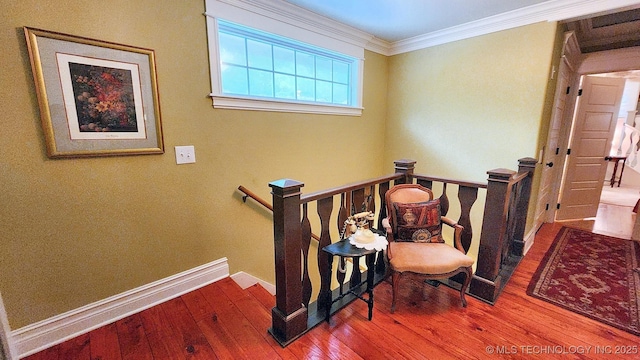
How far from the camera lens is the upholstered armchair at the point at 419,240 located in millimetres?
1670

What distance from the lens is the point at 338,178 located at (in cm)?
319

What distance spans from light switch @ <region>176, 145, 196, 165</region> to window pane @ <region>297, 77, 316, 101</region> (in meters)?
1.24

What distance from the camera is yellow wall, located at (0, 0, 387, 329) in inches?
54.9

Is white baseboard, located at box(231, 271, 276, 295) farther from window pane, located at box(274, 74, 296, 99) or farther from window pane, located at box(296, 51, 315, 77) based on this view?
window pane, located at box(296, 51, 315, 77)

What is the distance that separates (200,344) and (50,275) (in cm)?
99

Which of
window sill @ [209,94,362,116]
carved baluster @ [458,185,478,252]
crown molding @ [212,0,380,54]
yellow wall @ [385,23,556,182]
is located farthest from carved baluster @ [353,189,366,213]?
yellow wall @ [385,23,556,182]

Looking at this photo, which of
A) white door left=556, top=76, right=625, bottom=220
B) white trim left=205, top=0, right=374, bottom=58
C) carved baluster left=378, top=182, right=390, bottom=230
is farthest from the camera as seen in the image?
white door left=556, top=76, right=625, bottom=220

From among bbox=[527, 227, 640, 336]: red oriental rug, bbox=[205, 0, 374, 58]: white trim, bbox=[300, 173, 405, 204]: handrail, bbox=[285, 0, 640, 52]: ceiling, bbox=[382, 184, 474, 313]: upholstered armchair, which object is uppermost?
bbox=[285, 0, 640, 52]: ceiling

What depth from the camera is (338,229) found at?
6.31 feet

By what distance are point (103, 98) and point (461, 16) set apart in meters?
3.16

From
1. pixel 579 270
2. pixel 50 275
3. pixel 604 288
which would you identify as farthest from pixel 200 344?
pixel 579 270

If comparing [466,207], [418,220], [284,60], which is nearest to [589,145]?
[466,207]

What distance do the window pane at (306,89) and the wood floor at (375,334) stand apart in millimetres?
2000

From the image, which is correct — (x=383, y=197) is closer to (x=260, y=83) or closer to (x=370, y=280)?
(x=370, y=280)
